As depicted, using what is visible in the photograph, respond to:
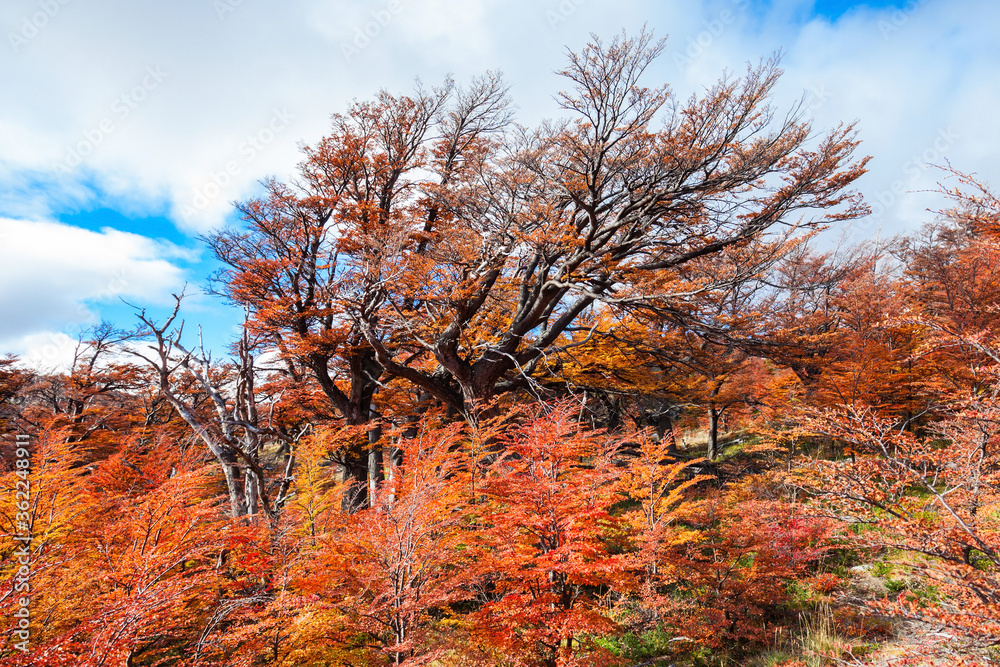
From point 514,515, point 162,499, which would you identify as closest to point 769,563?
point 514,515

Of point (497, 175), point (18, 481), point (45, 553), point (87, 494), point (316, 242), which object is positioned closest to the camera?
point (45, 553)

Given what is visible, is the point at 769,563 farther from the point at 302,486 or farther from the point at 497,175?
the point at 497,175

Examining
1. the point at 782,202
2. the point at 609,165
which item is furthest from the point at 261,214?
the point at 782,202

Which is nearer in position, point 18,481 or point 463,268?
point 18,481

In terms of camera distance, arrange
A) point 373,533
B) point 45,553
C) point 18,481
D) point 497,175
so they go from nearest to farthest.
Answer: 1. point 45,553
2. point 373,533
3. point 18,481
4. point 497,175

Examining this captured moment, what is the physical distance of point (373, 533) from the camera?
16.1 feet

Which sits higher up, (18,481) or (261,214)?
(261,214)

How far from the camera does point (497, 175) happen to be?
11.7m

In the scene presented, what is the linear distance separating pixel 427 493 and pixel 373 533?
777 millimetres

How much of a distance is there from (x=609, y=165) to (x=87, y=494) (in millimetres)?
11645

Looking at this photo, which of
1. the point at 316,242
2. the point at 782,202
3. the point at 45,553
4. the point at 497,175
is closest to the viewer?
the point at 45,553

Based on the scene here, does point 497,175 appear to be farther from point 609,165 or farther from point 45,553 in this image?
point 45,553

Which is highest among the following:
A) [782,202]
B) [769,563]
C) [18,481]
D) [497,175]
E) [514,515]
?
[497,175]

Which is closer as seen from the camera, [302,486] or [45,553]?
[45,553]
